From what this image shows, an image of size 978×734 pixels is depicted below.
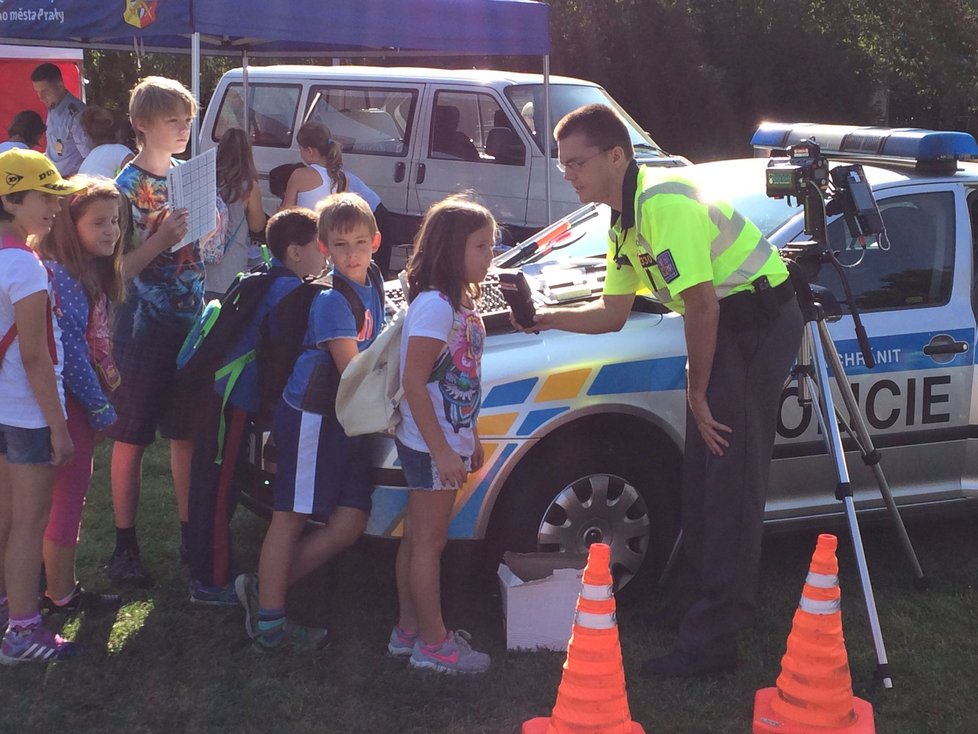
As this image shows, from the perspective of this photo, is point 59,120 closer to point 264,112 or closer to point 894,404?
point 264,112

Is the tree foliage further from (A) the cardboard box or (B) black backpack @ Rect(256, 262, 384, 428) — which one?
(A) the cardboard box

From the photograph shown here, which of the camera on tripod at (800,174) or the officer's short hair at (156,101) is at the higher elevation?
the officer's short hair at (156,101)

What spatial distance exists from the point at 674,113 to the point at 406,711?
1444 cm

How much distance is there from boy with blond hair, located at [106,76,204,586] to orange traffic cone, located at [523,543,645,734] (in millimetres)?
1900

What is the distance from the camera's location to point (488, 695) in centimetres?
349

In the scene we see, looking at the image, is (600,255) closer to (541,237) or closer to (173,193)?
(541,237)

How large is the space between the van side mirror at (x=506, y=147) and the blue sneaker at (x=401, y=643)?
18.5 ft

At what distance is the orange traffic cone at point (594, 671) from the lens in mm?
2869

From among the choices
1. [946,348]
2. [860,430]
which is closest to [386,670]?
[860,430]


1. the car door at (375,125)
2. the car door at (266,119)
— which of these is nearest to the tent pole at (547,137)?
the car door at (375,125)

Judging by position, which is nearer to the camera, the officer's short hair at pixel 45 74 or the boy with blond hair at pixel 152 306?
the boy with blond hair at pixel 152 306

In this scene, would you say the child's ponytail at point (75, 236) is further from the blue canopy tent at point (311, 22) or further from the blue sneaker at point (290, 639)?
the blue canopy tent at point (311, 22)

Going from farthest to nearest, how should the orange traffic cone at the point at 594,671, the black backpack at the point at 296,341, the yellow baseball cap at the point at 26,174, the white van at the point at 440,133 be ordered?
the white van at the point at 440,133, the black backpack at the point at 296,341, the yellow baseball cap at the point at 26,174, the orange traffic cone at the point at 594,671

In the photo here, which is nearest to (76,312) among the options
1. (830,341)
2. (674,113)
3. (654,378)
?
(654,378)
